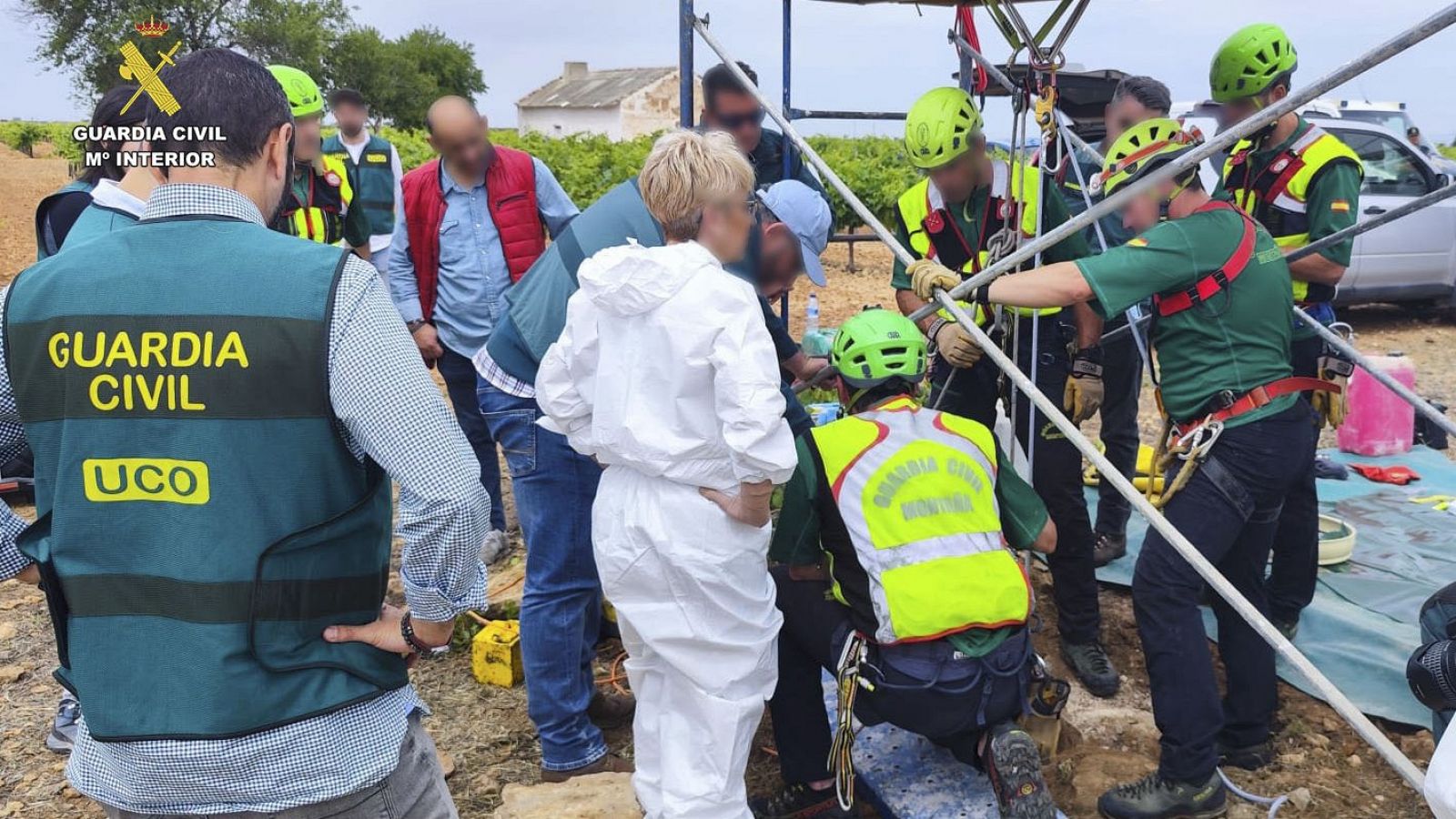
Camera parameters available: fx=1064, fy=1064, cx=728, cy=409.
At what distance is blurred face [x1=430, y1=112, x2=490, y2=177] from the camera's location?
467 centimetres

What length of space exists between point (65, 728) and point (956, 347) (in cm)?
352

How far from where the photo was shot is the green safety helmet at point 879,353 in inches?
120

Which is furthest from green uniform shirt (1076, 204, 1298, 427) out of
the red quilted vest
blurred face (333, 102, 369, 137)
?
blurred face (333, 102, 369, 137)

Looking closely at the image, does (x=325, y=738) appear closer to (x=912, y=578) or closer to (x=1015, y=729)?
(x=912, y=578)

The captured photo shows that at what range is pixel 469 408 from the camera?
5.29 meters

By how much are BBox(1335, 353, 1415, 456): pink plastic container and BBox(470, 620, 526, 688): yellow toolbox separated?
555 centimetres

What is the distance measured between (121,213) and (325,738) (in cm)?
189

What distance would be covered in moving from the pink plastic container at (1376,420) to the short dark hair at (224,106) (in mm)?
6861

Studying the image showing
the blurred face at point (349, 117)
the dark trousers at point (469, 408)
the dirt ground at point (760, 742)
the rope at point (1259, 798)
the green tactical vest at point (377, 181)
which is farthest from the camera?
the blurred face at point (349, 117)

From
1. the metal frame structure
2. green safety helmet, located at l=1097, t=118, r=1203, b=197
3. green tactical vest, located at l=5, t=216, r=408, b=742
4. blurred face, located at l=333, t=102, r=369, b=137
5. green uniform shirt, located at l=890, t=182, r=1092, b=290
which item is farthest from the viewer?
blurred face, located at l=333, t=102, r=369, b=137

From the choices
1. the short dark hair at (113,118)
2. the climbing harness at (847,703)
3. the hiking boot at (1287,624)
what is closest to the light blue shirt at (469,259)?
the short dark hair at (113,118)

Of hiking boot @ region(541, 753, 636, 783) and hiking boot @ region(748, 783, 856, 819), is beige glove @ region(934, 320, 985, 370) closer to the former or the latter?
hiking boot @ region(748, 783, 856, 819)

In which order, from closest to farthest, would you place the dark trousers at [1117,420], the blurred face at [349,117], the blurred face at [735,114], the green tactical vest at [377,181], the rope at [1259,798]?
the rope at [1259,798], the blurred face at [735,114], the dark trousers at [1117,420], the green tactical vest at [377,181], the blurred face at [349,117]

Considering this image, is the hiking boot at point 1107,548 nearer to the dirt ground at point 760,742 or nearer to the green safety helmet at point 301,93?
the dirt ground at point 760,742
